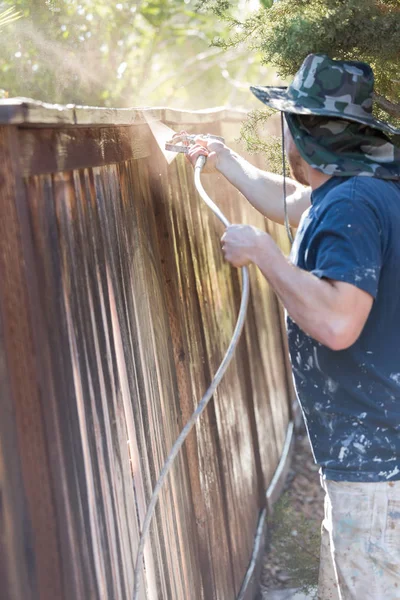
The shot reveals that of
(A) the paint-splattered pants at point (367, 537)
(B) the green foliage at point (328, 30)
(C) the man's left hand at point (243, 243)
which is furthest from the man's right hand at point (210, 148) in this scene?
(A) the paint-splattered pants at point (367, 537)

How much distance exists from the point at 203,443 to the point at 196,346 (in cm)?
42

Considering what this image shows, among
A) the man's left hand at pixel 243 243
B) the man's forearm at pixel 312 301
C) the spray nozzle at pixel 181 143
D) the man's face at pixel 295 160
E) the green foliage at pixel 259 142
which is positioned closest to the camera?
the man's forearm at pixel 312 301

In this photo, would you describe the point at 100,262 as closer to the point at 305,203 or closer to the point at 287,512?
the point at 305,203

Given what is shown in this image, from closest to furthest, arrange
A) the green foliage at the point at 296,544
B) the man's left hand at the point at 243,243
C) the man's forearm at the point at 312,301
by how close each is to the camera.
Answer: the man's forearm at the point at 312,301, the man's left hand at the point at 243,243, the green foliage at the point at 296,544

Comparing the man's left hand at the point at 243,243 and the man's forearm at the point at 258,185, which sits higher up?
the man's forearm at the point at 258,185

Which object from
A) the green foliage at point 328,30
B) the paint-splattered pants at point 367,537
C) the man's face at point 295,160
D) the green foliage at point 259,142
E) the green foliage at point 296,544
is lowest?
the green foliage at point 296,544

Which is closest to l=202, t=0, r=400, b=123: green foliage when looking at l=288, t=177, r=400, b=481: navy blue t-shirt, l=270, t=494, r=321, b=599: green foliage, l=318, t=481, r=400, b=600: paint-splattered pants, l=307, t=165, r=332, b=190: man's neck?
l=307, t=165, r=332, b=190: man's neck

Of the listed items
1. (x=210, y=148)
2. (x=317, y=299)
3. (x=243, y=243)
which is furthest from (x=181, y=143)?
(x=317, y=299)

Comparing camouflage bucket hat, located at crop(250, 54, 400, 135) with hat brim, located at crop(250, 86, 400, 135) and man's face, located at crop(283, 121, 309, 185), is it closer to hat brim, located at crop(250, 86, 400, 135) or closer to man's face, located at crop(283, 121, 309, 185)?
hat brim, located at crop(250, 86, 400, 135)

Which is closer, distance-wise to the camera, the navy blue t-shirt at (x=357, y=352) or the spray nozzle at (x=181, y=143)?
the navy blue t-shirt at (x=357, y=352)

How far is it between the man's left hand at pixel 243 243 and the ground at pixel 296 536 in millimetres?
2511

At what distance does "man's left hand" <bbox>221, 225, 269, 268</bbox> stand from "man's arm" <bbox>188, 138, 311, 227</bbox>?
1.08 meters

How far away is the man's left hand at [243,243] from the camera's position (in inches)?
92.0

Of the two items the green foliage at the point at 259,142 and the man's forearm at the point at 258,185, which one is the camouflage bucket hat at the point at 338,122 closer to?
the man's forearm at the point at 258,185
